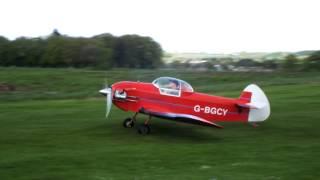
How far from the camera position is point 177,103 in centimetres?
1816

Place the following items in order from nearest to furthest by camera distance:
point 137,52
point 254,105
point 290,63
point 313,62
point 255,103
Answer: point 254,105 < point 255,103 < point 313,62 < point 290,63 < point 137,52

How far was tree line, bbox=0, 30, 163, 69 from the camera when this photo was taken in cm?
8538

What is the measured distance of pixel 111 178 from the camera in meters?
11.0

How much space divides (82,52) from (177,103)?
71013mm

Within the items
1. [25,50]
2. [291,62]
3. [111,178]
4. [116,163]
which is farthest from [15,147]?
[25,50]

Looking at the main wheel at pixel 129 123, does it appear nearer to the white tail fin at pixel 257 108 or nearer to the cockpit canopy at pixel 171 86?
the cockpit canopy at pixel 171 86

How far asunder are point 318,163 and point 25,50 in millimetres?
86450

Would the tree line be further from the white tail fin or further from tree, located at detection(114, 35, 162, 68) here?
the white tail fin

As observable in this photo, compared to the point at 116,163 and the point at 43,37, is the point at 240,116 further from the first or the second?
the point at 43,37

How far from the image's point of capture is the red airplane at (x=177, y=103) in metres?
17.9

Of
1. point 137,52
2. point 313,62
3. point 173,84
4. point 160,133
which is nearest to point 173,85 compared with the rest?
point 173,84

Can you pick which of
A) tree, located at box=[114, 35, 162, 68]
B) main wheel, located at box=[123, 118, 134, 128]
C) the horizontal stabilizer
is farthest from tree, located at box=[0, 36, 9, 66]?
the horizontal stabilizer

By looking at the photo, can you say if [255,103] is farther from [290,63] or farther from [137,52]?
[137,52]

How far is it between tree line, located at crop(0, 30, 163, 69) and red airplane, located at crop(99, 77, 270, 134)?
206ft
